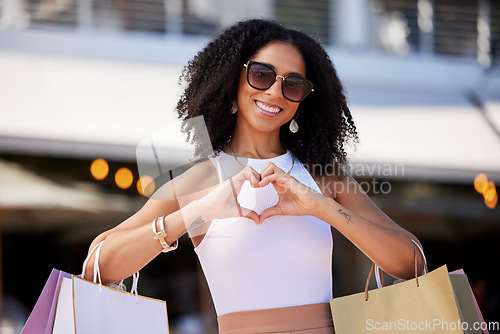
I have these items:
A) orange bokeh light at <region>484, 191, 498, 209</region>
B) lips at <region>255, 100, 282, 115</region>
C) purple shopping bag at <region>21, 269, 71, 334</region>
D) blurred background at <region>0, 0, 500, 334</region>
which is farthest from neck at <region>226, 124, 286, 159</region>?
orange bokeh light at <region>484, 191, 498, 209</region>

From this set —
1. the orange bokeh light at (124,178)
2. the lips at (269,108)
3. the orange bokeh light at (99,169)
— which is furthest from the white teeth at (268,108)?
the orange bokeh light at (124,178)

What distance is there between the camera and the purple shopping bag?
1835 millimetres

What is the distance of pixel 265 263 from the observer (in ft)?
6.50

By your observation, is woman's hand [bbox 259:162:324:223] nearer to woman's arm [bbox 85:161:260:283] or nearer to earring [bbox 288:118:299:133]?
woman's arm [bbox 85:161:260:283]

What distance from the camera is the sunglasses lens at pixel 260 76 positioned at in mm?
2049

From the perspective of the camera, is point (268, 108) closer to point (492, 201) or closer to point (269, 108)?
point (269, 108)

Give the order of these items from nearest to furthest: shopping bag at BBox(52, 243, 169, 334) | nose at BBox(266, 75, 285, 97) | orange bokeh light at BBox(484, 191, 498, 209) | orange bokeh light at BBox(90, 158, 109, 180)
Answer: shopping bag at BBox(52, 243, 169, 334)
nose at BBox(266, 75, 285, 97)
orange bokeh light at BBox(90, 158, 109, 180)
orange bokeh light at BBox(484, 191, 498, 209)

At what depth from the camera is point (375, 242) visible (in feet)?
6.31

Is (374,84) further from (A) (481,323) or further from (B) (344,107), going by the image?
(A) (481,323)

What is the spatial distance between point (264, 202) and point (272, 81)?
0.37 meters

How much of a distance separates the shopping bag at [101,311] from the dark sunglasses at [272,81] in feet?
2.18

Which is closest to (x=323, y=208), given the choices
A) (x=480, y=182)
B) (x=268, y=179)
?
(x=268, y=179)

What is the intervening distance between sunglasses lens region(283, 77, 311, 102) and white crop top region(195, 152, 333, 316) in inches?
14.2

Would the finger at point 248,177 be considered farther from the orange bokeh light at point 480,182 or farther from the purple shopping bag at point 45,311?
the orange bokeh light at point 480,182
